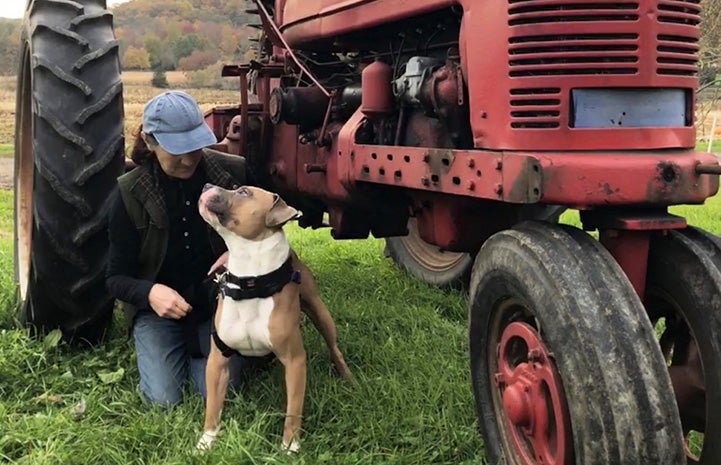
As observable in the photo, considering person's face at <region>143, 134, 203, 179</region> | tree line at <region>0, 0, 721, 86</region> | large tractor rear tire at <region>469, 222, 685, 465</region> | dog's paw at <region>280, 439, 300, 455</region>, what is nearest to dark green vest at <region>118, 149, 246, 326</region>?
person's face at <region>143, 134, 203, 179</region>

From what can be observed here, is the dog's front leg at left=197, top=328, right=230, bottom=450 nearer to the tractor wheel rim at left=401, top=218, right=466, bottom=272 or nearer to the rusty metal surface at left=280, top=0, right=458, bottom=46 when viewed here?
the rusty metal surface at left=280, top=0, right=458, bottom=46

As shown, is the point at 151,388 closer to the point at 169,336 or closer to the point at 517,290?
the point at 169,336

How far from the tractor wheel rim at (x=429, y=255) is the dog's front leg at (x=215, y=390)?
6.70 ft

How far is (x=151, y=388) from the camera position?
3.29 metres

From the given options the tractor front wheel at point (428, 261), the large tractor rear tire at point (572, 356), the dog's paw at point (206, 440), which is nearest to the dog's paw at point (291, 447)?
the dog's paw at point (206, 440)

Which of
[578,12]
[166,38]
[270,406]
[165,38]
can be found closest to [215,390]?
[270,406]

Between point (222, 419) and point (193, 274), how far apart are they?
689 millimetres

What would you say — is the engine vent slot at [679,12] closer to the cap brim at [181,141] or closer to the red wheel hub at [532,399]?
the red wheel hub at [532,399]

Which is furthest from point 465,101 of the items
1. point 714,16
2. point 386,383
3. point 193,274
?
point 714,16

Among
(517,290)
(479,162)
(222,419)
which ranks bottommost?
(222,419)

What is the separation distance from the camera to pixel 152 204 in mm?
3232

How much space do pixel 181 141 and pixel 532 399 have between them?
1.63 meters

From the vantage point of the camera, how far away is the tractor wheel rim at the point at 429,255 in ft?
16.1

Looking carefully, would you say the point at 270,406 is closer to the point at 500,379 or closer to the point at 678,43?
the point at 500,379
